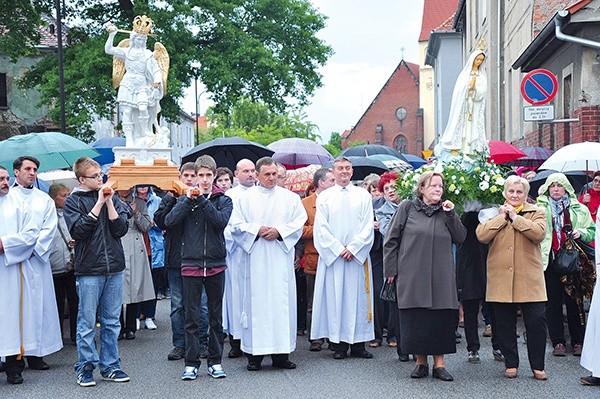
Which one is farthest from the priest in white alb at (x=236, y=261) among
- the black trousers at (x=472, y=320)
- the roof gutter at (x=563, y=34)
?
the roof gutter at (x=563, y=34)

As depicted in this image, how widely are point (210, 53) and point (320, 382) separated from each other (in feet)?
80.5

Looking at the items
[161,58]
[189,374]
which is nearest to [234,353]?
[189,374]

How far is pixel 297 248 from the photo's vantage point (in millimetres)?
11547

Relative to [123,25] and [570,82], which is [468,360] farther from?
[123,25]

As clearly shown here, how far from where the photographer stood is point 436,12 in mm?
90250

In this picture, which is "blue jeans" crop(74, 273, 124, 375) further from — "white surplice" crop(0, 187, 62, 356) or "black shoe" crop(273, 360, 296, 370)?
"black shoe" crop(273, 360, 296, 370)

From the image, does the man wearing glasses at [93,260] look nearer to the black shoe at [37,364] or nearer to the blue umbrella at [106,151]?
the black shoe at [37,364]

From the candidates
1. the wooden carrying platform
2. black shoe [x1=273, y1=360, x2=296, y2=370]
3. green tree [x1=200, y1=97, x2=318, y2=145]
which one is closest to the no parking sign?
the wooden carrying platform

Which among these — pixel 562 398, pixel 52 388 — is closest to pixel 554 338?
pixel 562 398

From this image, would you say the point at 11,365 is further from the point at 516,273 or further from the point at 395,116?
the point at 395,116

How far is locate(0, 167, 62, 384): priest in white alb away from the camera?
913 cm

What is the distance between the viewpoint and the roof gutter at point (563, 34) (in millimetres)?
16178

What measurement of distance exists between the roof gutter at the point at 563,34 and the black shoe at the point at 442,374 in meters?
8.98

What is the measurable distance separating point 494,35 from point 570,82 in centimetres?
1219
